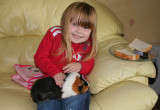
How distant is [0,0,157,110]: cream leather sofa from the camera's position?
42.1 inches

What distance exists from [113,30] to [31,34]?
2.38 ft

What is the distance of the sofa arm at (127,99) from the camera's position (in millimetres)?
1042

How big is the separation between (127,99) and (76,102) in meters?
0.30

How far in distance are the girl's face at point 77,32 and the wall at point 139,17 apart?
2.50 feet

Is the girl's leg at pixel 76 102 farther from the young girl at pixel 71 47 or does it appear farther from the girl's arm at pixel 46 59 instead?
the girl's arm at pixel 46 59

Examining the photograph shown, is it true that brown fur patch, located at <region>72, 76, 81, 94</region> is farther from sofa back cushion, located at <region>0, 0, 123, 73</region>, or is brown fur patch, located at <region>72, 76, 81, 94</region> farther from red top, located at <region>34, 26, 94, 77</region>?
sofa back cushion, located at <region>0, 0, 123, 73</region>

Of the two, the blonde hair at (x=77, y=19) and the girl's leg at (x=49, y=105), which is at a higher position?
the blonde hair at (x=77, y=19)

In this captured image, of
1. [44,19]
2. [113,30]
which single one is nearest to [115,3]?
[113,30]

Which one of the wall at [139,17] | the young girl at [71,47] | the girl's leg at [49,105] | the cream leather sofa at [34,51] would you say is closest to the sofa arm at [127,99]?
the cream leather sofa at [34,51]

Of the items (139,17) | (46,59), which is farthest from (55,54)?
(139,17)

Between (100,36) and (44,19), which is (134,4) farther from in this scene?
(44,19)

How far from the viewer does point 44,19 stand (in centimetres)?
157

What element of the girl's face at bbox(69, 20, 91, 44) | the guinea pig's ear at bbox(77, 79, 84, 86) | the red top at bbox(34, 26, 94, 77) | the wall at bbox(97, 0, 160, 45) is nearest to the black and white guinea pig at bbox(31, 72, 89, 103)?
the guinea pig's ear at bbox(77, 79, 84, 86)

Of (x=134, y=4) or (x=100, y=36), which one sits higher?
(x=134, y=4)
